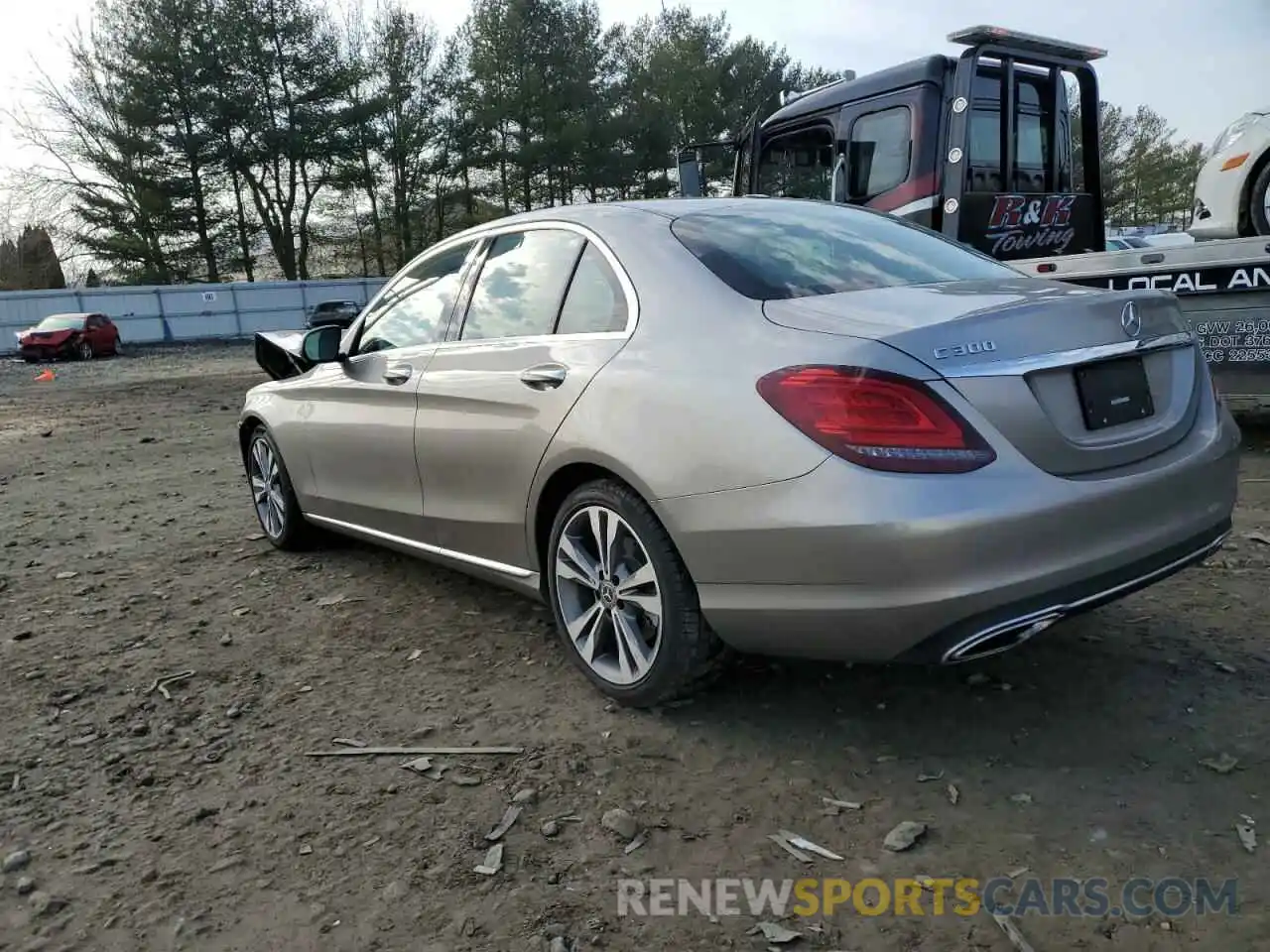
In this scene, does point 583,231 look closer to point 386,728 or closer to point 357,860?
point 386,728

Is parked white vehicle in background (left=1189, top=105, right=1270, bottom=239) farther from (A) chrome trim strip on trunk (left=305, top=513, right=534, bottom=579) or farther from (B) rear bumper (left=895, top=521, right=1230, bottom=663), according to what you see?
(A) chrome trim strip on trunk (left=305, top=513, right=534, bottom=579)

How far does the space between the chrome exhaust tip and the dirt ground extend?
0.38 metres

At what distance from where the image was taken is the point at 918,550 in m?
2.35

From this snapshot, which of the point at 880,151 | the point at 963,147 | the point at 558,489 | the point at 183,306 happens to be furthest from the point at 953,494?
the point at 183,306

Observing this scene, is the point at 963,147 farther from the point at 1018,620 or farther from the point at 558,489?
the point at 1018,620

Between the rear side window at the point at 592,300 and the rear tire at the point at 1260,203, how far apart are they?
6060 mm

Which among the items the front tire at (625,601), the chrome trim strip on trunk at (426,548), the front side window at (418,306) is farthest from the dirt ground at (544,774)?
the front side window at (418,306)

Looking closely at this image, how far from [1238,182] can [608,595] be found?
6498mm

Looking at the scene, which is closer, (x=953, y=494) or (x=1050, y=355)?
(x=953, y=494)

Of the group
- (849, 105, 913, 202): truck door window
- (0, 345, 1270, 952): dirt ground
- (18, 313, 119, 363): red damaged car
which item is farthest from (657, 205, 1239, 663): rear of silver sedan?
(18, 313, 119, 363): red damaged car

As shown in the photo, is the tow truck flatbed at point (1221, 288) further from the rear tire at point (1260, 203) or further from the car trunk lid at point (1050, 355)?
the car trunk lid at point (1050, 355)

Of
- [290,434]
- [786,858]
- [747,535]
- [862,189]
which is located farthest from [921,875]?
[862,189]

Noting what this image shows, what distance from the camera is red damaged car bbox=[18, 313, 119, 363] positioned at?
25.8 m

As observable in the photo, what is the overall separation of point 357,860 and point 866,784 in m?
1.29
